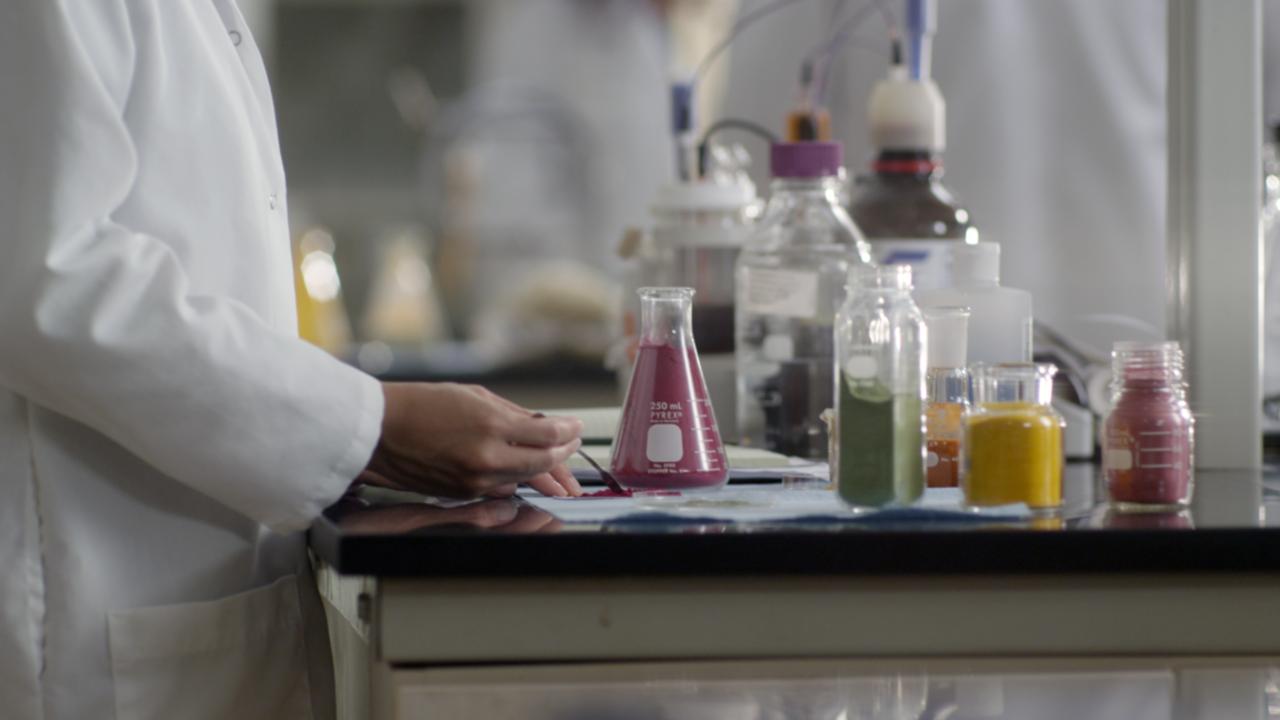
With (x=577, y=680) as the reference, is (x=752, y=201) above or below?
above

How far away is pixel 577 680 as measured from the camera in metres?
0.82

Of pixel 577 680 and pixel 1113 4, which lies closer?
pixel 577 680

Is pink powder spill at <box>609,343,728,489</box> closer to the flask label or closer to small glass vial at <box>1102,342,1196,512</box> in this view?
the flask label

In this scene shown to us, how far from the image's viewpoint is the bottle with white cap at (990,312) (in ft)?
3.99

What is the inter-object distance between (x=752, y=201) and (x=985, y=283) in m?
0.48

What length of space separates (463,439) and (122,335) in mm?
212

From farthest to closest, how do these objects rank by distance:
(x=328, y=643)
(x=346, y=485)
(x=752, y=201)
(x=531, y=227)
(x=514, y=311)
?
(x=531, y=227)
(x=514, y=311)
(x=752, y=201)
(x=328, y=643)
(x=346, y=485)

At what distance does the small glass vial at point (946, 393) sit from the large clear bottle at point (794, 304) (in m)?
0.31

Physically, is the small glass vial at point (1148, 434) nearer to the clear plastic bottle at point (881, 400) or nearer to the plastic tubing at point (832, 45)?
the clear plastic bottle at point (881, 400)

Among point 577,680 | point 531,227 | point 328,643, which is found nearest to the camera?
point 577,680

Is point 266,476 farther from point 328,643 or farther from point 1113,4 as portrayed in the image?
point 1113,4

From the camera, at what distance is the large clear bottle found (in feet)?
4.53

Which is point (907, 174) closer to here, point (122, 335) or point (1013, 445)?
point (1013, 445)

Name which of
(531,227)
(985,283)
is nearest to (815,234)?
(985,283)
